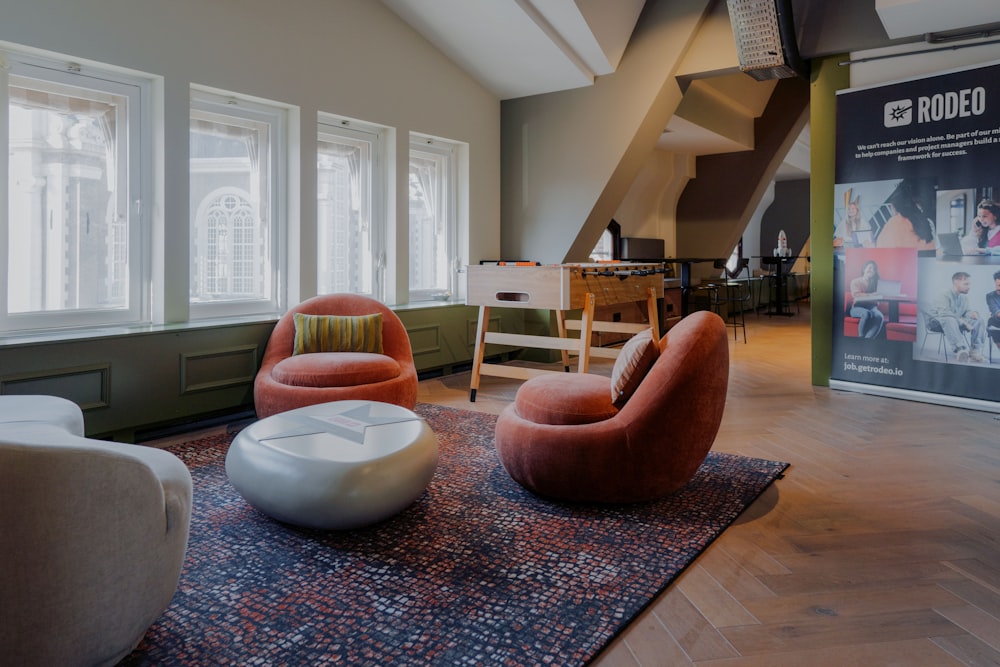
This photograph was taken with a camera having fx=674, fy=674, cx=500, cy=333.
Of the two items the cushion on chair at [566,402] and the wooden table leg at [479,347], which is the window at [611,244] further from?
the cushion on chair at [566,402]

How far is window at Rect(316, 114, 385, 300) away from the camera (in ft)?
17.6

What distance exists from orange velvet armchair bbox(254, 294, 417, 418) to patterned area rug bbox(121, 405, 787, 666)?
77cm

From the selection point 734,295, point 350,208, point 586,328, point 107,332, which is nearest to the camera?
point 107,332

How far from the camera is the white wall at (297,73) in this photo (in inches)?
149

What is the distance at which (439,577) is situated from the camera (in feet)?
7.03

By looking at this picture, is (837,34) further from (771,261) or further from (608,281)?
(771,261)

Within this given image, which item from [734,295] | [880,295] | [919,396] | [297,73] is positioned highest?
[297,73]

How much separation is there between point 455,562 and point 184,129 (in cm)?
335

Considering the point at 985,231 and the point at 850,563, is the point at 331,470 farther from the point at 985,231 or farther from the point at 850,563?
the point at 985,231

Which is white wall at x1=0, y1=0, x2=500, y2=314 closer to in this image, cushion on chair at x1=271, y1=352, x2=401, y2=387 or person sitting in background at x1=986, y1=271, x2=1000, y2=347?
cushion on chair at x1=271, y1=352, x2=401, y2=387

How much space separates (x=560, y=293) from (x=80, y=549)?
3.32 meters

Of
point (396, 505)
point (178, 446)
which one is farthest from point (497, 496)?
point (178, 446)

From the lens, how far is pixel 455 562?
2.25 m

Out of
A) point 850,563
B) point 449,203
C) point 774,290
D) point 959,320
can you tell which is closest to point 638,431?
point 850,563
